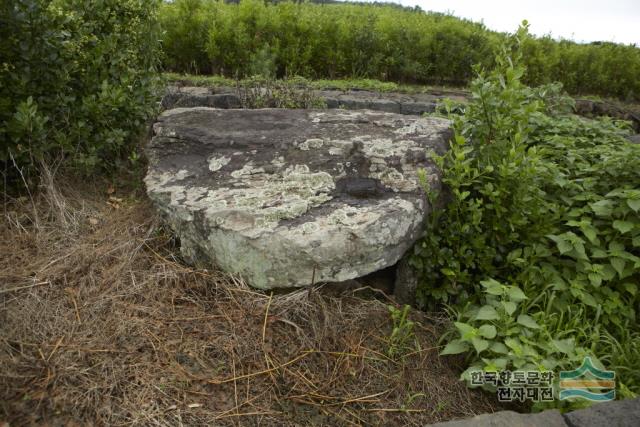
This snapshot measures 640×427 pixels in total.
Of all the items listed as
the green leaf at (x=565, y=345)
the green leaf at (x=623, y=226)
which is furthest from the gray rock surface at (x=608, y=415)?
the green leaf at (x=623, y=226)

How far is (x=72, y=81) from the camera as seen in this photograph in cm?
294

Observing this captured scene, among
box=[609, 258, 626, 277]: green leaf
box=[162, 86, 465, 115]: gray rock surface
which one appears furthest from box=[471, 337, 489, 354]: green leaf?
box=[162, 86, 465, 115]: gray rock surface

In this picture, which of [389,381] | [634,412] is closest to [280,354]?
[389,381]

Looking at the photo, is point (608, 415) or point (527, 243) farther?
point (527, 243)

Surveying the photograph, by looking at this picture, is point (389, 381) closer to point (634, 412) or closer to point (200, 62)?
point (634, 412)

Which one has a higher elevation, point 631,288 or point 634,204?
point 634,204

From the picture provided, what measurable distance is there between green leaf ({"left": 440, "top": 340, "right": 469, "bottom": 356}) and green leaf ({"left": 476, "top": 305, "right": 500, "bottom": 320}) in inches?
5.6

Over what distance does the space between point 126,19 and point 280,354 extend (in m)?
2.60

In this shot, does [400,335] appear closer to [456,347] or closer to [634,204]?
[456,347]

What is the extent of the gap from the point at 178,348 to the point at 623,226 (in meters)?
2.20

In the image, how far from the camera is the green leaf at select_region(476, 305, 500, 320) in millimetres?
2152

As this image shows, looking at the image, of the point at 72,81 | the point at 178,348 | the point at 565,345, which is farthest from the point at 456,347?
the point at 72,81

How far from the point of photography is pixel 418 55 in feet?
23.7

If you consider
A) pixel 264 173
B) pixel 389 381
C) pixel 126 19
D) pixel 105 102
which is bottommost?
pixel 389 381
